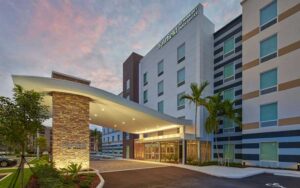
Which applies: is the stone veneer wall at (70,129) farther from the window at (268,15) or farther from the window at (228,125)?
the window at (268,15)

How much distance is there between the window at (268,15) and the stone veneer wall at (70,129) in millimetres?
18575

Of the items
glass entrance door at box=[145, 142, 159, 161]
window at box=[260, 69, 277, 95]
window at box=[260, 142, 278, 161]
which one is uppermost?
window at box=[260, 69, 277, 95]

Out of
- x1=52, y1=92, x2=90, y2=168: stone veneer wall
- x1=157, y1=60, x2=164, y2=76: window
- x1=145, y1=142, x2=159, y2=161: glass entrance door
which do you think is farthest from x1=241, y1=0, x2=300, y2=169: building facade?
x1=52, y1=92, x2=90, y2=168: stone veneer wall

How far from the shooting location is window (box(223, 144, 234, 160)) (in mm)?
25062

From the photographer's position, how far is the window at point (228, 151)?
25.1 m

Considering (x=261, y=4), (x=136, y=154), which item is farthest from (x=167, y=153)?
(x=261, y=4)

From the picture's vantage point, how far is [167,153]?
2859 cm

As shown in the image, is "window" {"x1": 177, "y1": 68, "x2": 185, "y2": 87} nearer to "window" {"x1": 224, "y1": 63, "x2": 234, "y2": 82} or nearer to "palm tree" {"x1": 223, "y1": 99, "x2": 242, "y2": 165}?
"window" {"x1": 224, "y1": 63, "x2": 234, "y2": 82}

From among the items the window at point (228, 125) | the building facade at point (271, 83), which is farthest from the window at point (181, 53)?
the window at point (228, 125)

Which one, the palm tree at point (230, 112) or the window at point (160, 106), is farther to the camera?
the window at point (160, 106)

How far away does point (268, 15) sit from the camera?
71.2 ft

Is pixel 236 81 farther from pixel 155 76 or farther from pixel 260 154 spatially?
pixel 155 76

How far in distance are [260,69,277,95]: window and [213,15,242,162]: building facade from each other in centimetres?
302

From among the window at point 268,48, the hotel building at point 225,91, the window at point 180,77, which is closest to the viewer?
the hotel building at point 225,91
